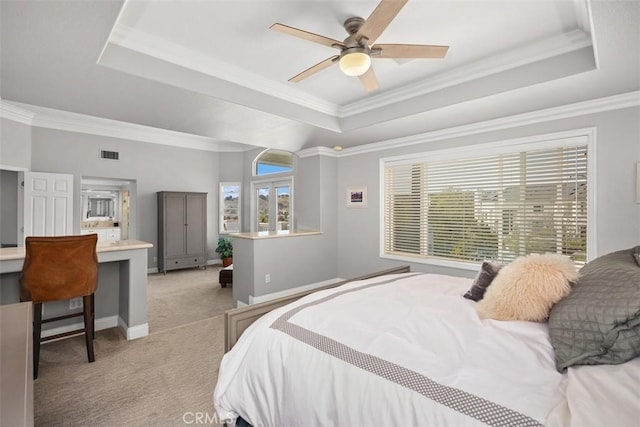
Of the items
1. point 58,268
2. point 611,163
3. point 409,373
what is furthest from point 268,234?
point 611,163

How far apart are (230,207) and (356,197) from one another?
3.82 metres

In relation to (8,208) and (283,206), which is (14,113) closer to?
(8,208)

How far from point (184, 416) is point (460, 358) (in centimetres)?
174

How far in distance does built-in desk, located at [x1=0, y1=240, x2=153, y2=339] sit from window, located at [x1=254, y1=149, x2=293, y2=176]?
→ 3795mm

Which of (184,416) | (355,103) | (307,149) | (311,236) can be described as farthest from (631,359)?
(307,149)

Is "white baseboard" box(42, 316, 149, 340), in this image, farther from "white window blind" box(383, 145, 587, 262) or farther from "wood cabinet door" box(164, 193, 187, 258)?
"white window blind" box(383, 145, 587, 262)

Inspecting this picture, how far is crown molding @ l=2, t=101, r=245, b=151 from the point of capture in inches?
187

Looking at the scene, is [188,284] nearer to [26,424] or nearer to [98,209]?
[98,209]

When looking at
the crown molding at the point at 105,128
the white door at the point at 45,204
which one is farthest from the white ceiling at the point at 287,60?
the crown molding at the point at 105,128

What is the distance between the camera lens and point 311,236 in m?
4.80

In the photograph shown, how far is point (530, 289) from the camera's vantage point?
55.0 inches

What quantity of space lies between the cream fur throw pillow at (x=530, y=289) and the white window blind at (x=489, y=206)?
82.1 inches

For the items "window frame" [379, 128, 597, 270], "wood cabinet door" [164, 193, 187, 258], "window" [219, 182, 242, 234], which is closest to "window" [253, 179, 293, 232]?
"window" [219, 182, 242, 234]

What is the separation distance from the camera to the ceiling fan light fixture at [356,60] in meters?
1.92
